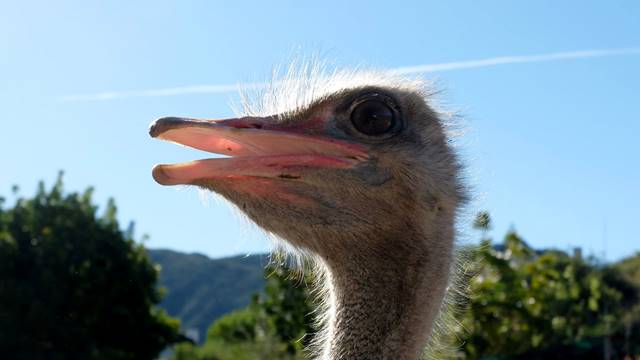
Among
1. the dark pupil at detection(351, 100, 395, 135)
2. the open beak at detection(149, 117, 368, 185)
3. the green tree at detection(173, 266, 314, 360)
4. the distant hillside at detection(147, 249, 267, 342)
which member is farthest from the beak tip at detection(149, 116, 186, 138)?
the distant hillside at detection(147, 249, 267, 342)

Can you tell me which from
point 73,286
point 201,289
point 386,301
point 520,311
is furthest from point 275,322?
point 201,289

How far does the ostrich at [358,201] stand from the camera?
8.45 feet

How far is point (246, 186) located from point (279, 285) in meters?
10.4

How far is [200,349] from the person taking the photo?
1820 centimetres

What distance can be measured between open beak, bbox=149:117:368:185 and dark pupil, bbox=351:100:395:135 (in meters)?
0.07

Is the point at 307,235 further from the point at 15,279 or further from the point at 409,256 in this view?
the point at 15,279

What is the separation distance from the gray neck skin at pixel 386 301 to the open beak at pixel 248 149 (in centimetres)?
29

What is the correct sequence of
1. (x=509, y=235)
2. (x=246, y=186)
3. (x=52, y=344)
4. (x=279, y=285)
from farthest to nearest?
(x=52, y=344), (x=279, y=285), (x=509, y=235), (x=246, y=186)

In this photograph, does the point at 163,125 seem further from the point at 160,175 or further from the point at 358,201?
the point at 358,201

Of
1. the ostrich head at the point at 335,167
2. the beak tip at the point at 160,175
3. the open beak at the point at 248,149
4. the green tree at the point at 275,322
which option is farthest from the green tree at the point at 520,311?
the beak tip at the point at 160,175

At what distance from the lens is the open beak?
2373 millimetres

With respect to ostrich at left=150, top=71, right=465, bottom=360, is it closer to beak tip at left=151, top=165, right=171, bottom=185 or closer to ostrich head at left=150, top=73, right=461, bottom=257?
ostrich head at left=150, top=73, right=461, bottom=257

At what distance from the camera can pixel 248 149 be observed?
2.52 m

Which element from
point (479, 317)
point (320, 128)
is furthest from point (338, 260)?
point (479, 317)
